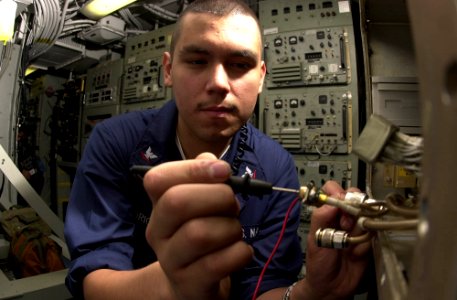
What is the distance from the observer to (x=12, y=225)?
2.60 m

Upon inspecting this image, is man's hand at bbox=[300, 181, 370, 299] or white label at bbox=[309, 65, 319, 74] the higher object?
white label at bbox=[309, 65, 319, 74]

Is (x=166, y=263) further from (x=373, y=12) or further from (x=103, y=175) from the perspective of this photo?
(x=373, y=12)

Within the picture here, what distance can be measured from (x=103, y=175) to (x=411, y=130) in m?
1.62

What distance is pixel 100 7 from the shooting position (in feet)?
10.9

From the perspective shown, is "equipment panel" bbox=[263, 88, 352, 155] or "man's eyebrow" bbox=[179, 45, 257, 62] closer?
"man's eyebrow" bbox=[179, 45, 257, 62]

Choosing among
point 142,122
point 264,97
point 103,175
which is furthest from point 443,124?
point 264,97

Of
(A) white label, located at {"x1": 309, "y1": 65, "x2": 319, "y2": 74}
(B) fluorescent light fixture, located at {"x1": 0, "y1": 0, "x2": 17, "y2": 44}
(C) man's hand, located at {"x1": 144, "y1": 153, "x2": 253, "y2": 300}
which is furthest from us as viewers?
(A) white label, located at {"x1": 309, "y1": 65, "x2": 319, "y2": 74}

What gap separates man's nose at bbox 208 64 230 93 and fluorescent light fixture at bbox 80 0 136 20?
2892 mm

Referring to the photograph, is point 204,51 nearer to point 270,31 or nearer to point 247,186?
point 247,186

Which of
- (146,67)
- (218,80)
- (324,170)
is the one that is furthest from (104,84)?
(218,80)

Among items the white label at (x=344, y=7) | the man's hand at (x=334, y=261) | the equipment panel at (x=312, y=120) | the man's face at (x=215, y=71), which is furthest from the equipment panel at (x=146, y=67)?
the man's hand at (x=334, y=261)

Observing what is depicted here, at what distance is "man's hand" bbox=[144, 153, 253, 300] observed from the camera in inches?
17.5

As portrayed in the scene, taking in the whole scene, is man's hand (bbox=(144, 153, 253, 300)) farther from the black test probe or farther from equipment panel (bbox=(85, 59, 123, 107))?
equipment panel (bbox=(85, 59, 123, 107))

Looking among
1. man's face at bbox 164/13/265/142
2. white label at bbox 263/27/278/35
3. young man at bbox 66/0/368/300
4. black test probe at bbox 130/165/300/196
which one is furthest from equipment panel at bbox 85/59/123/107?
black test probe at bbox 130/165/300/196
